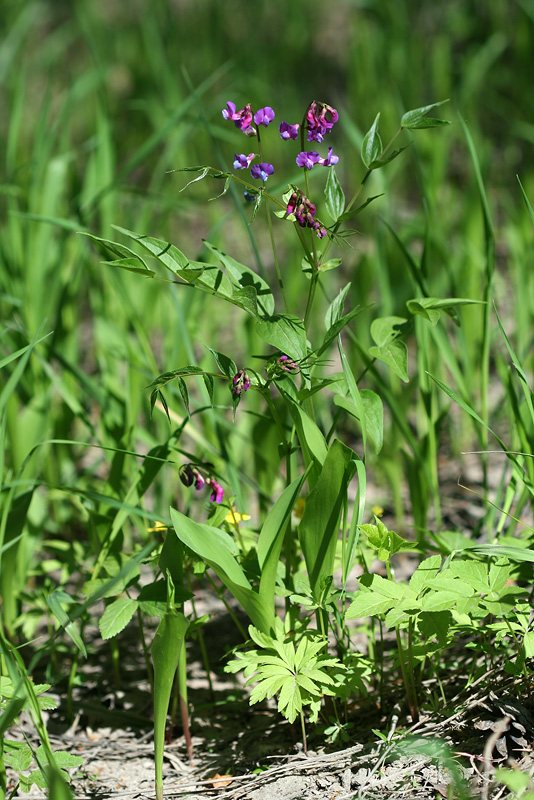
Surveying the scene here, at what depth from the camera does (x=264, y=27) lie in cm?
443

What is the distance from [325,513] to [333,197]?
443 mm

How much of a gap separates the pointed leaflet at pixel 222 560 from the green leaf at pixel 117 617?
146 millimetres

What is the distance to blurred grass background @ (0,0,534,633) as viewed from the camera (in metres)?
1.57

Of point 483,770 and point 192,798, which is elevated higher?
point 483,770

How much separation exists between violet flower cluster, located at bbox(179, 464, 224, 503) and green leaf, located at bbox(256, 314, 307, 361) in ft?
0.81

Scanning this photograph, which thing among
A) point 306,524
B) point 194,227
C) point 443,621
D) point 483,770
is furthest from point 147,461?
point 194,227

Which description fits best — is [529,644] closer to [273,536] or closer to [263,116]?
[273,536]

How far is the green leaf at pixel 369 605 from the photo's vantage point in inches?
37.0

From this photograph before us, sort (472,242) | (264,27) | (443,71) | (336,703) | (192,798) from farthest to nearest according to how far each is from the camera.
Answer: (264,27) < (443,71) < (472,242) < (336,703) < (192,798)

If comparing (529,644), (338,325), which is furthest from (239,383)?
(529,644)

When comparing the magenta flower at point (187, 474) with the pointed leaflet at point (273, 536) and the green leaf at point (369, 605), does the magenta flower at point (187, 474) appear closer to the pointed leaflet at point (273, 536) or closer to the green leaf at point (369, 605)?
the pointed leaflet at point (273, 536)

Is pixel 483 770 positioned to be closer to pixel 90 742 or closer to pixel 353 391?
pixel 353 391

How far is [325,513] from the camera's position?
1.02m

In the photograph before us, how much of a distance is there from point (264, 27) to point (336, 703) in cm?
431
